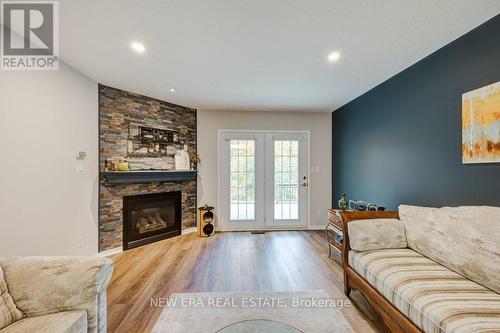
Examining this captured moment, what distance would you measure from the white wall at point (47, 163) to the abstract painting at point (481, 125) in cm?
421

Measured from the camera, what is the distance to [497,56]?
183 cm

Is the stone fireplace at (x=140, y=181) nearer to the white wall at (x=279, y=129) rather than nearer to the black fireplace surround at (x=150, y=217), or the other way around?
the black fireplace surround at (x=150, y=217)

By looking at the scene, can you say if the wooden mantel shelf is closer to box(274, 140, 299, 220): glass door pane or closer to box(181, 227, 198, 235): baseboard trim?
box(181, 227, 198, 235): baseboard trim

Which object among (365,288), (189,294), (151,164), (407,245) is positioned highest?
(151,164)

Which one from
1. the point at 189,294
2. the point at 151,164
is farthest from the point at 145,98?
the point at 189,294

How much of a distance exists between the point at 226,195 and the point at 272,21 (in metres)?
3.42

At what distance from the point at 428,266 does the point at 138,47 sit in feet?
10.9

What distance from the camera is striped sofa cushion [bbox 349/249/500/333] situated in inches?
48.2

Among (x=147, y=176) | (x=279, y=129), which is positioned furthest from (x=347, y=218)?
(x=147, y=176)

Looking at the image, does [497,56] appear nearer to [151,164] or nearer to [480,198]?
[480,198]

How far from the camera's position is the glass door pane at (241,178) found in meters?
4.71

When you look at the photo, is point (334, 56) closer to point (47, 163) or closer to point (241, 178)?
point (241, 178)

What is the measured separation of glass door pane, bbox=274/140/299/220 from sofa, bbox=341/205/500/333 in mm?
2380

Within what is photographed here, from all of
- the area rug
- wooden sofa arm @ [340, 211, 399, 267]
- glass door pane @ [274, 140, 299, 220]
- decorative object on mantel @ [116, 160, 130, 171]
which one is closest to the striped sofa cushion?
wooden sofa arm @ [340, 211, 399, 267]
